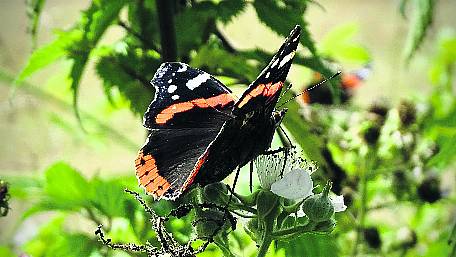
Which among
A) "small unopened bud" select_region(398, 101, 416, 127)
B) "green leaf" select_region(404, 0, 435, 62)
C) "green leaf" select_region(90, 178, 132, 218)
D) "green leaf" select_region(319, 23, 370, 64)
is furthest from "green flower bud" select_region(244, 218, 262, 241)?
"green leaf" select_region(319, 23, 370, 64)

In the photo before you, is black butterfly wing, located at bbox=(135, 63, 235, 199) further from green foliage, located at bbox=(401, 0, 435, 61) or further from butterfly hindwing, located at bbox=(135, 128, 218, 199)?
green foliage, located at bbox=(401, 0, 435, 61)

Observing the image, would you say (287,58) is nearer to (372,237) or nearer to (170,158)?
(170,158)

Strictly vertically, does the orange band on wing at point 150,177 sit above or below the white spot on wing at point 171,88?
below

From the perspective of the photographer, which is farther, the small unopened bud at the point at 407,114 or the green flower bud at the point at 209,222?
the small unopened bud at the point at 407,114

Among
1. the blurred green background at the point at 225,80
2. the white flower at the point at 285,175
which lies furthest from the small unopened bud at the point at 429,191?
the white flower at the point at 285,175

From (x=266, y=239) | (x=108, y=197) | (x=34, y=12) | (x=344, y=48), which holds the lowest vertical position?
(x=266, y=239)

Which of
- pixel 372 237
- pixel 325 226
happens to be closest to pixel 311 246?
pixel 325 226

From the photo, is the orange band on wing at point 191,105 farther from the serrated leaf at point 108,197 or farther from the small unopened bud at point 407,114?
the small unopened bud at point 407,114
